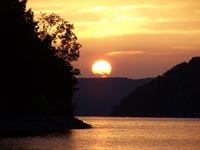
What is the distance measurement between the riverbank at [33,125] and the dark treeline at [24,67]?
1.97 metres

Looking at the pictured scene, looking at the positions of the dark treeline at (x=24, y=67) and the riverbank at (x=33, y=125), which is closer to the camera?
the riverbank at (x=33, y=125)

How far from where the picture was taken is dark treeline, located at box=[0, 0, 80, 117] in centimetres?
12369

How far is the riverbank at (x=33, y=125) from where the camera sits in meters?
117

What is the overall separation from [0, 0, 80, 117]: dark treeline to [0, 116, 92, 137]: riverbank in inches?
77.5

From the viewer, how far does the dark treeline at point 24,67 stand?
123688 millimetres

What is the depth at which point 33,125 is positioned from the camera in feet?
421

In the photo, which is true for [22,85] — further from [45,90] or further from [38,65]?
[45,90]

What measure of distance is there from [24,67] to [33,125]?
1040 centimetres

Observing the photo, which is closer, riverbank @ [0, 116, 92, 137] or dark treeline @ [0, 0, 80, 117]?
riverbank @ [0, 116, 92, 137]

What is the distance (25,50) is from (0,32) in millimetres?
6942

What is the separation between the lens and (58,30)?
510 feet

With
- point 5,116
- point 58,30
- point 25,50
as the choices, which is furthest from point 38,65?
point 58,30

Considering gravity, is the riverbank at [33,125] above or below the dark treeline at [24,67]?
below

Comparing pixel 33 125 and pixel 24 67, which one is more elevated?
pixel 24 67
